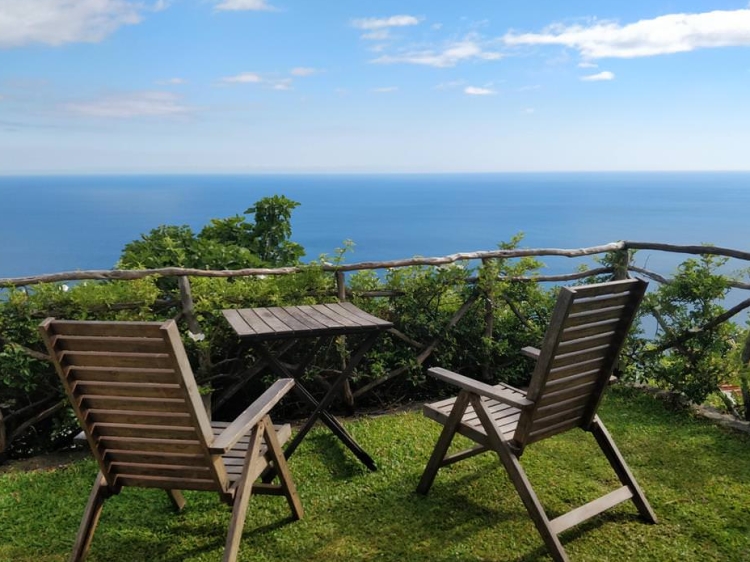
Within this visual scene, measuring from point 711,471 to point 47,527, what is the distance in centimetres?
382

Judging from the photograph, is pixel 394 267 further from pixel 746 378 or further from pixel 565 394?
pixel 746 378

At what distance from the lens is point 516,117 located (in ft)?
276

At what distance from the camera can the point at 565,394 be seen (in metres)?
2.71

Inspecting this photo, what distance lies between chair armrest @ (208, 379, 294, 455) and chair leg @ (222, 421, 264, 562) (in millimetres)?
81

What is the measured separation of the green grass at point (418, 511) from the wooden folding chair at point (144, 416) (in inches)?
20.3

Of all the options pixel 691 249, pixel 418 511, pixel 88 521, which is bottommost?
pixel 418 511

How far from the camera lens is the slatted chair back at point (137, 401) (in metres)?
2.09

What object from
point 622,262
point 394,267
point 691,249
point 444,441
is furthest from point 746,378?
point 394,267

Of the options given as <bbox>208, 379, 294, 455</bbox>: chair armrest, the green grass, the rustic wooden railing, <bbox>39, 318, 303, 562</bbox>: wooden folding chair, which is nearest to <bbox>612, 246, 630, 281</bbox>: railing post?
the rustic wooden railing

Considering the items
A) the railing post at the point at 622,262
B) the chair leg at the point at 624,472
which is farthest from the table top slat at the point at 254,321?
the railing post at the point at 622,262

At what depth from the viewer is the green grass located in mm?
2766

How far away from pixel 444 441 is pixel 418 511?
402 mm

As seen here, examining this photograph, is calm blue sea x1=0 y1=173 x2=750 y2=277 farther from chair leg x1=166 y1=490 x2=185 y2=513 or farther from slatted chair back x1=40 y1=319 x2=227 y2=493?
slatted chair back x1=40 y1=319 x2=227 y2=493

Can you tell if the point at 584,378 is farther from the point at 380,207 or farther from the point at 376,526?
the point at 380,207
